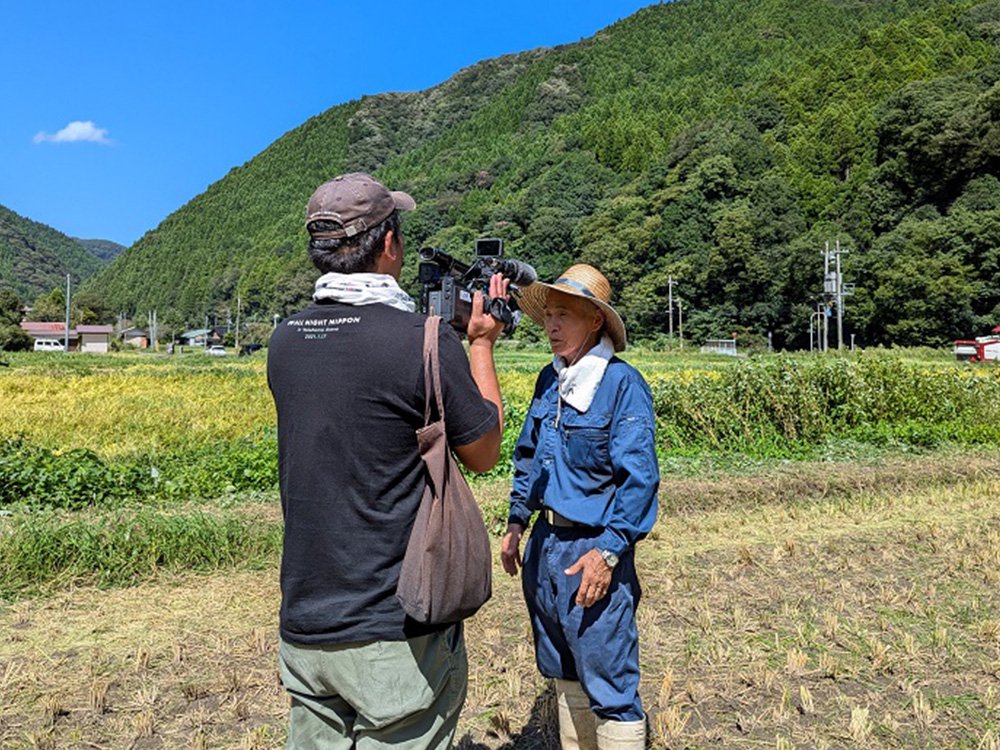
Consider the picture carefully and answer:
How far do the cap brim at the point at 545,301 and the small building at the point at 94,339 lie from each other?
76.2 meters

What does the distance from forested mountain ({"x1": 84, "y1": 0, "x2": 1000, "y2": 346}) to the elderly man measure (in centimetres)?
4929

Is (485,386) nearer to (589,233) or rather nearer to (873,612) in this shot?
(873,612)

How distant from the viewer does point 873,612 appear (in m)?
4.27

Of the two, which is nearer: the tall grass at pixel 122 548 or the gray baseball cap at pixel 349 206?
the gray baseball cap at pixel 349 206

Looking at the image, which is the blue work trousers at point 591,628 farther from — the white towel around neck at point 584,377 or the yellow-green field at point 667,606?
the yellow-green field at point 667,606

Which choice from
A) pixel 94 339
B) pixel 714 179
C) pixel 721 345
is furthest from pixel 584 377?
pixel 94 339

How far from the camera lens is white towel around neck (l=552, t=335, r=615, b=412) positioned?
2.42m

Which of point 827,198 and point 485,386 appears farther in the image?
point 827,198

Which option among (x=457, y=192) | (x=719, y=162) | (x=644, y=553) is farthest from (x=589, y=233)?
(x=644, y=553)

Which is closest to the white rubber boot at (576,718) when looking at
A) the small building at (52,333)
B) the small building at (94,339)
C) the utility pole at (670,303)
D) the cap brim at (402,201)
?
the cap brim at (402,201)

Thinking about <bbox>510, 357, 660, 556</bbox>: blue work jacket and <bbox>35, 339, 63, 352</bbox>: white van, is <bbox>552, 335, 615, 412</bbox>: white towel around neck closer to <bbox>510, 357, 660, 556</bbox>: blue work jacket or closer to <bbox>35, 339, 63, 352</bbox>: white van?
<bbox>510, 357, 660, 556</bbox>: blue work jacket

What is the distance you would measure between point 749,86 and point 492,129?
50.4m

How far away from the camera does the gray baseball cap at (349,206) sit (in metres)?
1.71

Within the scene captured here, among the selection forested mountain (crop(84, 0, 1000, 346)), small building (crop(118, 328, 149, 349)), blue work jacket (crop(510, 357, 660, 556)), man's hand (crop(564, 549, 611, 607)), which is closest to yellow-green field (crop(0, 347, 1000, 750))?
man's hand (crop(564, 549, 611, 607))
